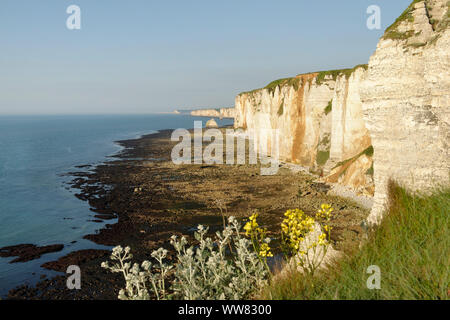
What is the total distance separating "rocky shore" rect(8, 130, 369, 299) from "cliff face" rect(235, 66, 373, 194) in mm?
2808

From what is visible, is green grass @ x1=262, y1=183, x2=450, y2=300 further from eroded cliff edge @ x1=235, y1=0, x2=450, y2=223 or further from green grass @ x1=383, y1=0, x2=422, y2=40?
green grass @ x1=383, y1=0, x2=422, y2=40

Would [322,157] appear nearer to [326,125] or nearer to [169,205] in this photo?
[326,125]

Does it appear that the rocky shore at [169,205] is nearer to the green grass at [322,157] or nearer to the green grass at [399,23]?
the green grass at [322,157]

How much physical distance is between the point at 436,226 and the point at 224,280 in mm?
3867

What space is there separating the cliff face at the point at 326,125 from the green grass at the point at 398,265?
73.0 ft

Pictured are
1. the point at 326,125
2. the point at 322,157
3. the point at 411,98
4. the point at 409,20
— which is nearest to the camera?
the point at 411,98

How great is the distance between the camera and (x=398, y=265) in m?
4.48

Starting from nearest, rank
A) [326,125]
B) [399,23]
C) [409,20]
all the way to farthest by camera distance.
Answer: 1. [409,20]
2. [399,23]
3. [326,125]

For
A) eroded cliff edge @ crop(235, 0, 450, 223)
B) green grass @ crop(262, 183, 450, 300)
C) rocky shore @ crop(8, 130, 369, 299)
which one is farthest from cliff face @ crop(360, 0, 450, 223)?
green grass @ crop(262, 183, 450, 300)

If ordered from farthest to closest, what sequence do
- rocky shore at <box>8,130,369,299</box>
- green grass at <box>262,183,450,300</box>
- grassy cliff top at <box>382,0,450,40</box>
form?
rocky shore at <box>8,130,369,299</box> < grassy cliff top at <box>382,0,450,40</box> < green grass at <box>262,183,450,300</box>

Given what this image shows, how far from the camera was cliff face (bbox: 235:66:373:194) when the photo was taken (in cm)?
3102

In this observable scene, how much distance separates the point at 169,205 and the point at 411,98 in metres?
23.2

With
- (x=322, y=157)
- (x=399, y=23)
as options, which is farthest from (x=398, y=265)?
(x=322, y=157)
